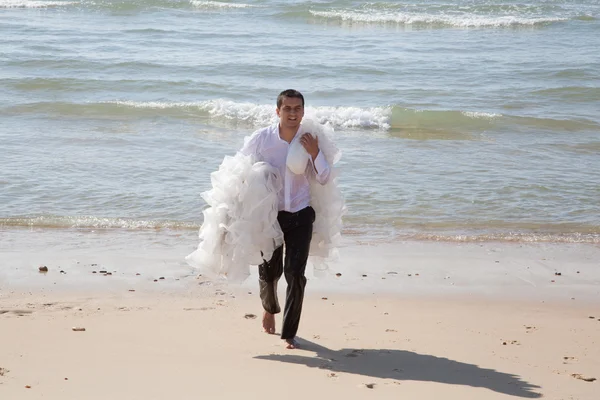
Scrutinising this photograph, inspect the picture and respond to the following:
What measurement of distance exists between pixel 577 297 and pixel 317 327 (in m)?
2.18

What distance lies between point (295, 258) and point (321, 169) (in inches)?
22.6

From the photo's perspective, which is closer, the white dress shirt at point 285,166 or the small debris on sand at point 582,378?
the small debris on sand at point 582,378

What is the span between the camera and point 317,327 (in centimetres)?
626

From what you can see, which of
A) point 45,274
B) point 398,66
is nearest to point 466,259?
point 45,274

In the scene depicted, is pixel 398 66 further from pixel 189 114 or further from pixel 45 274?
pixel 45 274

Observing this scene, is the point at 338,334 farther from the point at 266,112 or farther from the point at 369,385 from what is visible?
the point at 266,112

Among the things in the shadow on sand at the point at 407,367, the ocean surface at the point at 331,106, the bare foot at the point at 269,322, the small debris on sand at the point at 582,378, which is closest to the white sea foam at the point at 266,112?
the ocean surface at the point at 331,106

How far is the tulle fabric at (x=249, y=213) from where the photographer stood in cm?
563

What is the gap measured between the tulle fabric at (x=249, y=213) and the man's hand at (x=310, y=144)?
65 millimetres

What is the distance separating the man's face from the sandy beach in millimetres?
1401

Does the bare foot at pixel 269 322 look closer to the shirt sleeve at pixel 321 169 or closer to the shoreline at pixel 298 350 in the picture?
the shoreline at pixel 298 350

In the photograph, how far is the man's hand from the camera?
5.65 meters

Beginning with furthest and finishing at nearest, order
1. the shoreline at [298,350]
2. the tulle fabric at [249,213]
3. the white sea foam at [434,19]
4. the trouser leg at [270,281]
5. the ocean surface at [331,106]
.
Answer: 1. the white sea foam at [434,19]
2. the ocean surface at [331,106]
3. the trouser leg at [270,281]
4. the tulle fabric at [249,213]
5. the shoreline at [298,350]

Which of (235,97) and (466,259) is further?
(235,97)
